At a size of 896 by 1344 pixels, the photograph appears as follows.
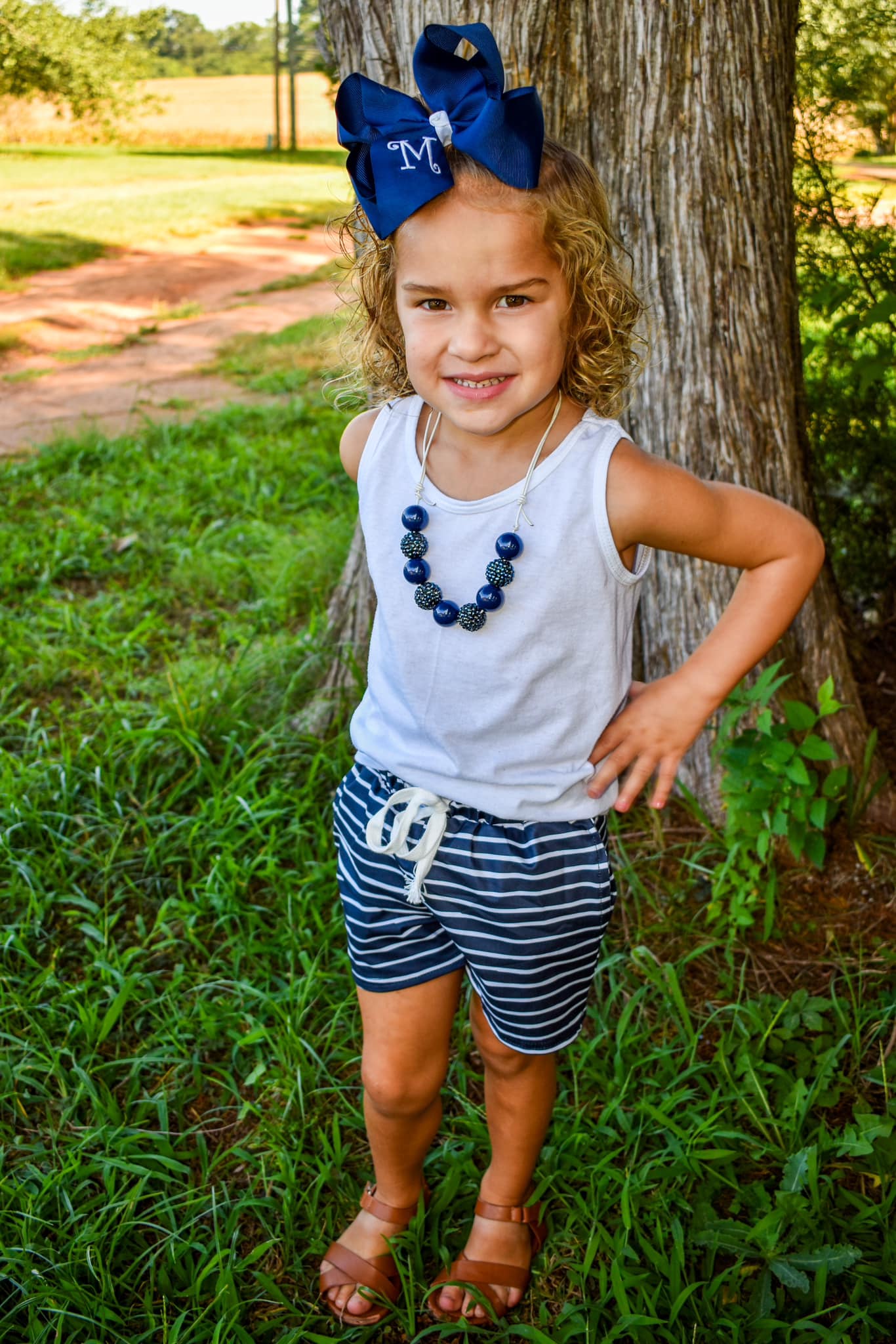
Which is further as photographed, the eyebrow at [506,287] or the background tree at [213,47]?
the background tree at [213,47]

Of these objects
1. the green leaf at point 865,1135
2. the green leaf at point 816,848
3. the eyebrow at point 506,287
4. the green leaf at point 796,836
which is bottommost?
the green leaf at point 865,1135

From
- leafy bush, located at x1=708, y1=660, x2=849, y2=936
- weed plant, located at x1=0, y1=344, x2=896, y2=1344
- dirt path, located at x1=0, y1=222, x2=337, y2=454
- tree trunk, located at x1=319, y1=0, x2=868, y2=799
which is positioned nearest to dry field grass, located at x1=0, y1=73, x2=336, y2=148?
dirt path, located at x1=0, y1=222, x2=337, y2=454

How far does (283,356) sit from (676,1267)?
6015mm

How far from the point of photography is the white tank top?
1480 millimetres

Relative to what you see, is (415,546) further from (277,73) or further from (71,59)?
(277,73)

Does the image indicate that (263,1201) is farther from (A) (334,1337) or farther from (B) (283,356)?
(B) (283,356)

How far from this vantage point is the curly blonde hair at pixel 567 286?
1.40 meters

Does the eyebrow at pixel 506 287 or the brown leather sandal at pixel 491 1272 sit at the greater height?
the eyebrow at pixel 506 287

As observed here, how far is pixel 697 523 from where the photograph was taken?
1.48 meters

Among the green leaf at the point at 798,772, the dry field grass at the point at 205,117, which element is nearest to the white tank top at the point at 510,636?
the green leaf at the point at 798,772

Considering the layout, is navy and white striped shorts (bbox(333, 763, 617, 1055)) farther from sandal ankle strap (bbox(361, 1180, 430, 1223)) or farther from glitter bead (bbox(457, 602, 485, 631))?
sandal ankle strap (bbox(361, 1180, 430, 1223))

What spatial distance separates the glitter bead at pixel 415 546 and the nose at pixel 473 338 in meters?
0.25

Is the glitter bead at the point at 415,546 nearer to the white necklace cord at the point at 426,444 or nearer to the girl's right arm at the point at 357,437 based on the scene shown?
the white necklace cord at the point at 426,444

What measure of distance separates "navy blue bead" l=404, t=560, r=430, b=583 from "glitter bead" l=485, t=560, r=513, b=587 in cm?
10
